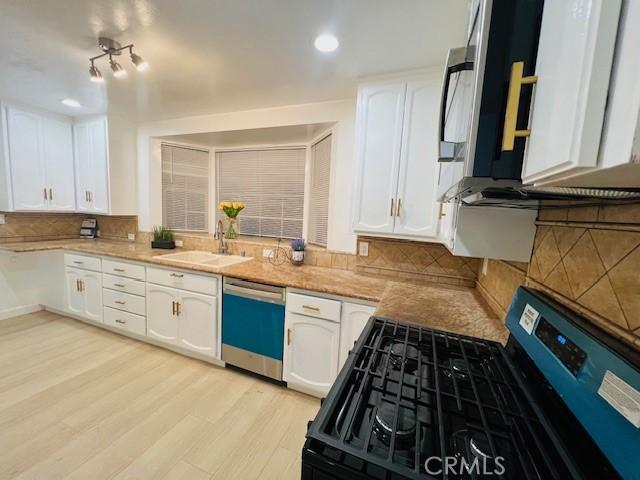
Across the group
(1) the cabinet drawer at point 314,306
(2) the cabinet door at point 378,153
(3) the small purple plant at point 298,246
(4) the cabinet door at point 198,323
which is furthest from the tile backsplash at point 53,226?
(2) the cabinet door at point 378,153

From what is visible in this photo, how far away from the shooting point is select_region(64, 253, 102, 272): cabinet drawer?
282cm

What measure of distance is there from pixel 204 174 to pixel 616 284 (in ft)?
11.8

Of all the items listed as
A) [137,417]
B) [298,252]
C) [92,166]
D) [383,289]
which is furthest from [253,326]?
[92,166]

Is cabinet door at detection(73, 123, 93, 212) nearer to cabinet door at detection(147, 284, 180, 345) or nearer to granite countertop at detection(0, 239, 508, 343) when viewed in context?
granite countertop at detection(0, 239, 508, 343)

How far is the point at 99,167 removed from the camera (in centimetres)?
314

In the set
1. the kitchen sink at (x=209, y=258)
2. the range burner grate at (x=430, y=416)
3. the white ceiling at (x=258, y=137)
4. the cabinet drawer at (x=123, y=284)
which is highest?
the white ceiling at (x=258, y=137)

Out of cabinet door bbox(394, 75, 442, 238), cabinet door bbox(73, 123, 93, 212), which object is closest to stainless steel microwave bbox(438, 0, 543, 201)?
cabinet door bbox(394, 75, 442, 238)

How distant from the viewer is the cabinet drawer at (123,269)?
2575 mm

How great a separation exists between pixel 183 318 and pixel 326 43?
7.70ft

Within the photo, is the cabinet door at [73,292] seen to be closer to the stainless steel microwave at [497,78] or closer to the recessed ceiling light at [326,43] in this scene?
the recessed ceiling light at [326,43]

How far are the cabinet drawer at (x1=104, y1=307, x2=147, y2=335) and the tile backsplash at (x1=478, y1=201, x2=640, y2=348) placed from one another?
304cm

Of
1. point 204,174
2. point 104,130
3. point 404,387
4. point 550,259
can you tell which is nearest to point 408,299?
point 550,259

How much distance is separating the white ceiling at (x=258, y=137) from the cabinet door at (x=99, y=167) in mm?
632

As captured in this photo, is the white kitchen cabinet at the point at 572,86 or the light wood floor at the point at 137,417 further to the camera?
the light wood floor at the point at 137,417
